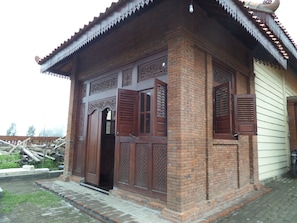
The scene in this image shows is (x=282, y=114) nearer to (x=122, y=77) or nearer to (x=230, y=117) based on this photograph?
(x=230, y=117)

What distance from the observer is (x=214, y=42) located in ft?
15.4

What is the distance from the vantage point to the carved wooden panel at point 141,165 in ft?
14.1

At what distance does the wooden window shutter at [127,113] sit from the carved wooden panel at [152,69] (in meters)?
0.47

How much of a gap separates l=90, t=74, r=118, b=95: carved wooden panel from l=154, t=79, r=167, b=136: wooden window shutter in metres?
1.80

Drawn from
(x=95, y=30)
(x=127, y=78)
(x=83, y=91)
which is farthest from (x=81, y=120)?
(x=95, y=30)

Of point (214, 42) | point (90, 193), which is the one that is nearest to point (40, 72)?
point (90, 193)

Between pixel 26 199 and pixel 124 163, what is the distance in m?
2.27

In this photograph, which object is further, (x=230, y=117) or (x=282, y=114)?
(x=282, y=114)

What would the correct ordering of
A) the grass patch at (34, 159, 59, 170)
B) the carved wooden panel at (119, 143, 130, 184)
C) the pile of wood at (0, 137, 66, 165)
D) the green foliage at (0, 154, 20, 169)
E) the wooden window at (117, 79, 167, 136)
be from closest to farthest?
the wooden window at (117, 79, 167, 136), the carved wooden panel at (119, 143, 130, 184), the green foliage at (0, 154, 20, 169), the grass patch at (34, 159, 59, 170), the pile of wood at (0, 137, 66, 165)

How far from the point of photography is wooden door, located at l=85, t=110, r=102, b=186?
5.62 metres

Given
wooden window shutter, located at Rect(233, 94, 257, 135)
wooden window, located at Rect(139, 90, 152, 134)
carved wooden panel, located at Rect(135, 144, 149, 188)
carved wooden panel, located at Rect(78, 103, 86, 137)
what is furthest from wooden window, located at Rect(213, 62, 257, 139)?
carved wooden panel, located at Rect(78, 103, 86, 137)

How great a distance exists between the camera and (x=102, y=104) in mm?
5750

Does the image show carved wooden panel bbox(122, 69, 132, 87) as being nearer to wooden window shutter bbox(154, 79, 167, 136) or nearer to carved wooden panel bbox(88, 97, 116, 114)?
carved wooden panel bbox(88, 97, 116, 114)

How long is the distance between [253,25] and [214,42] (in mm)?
922
